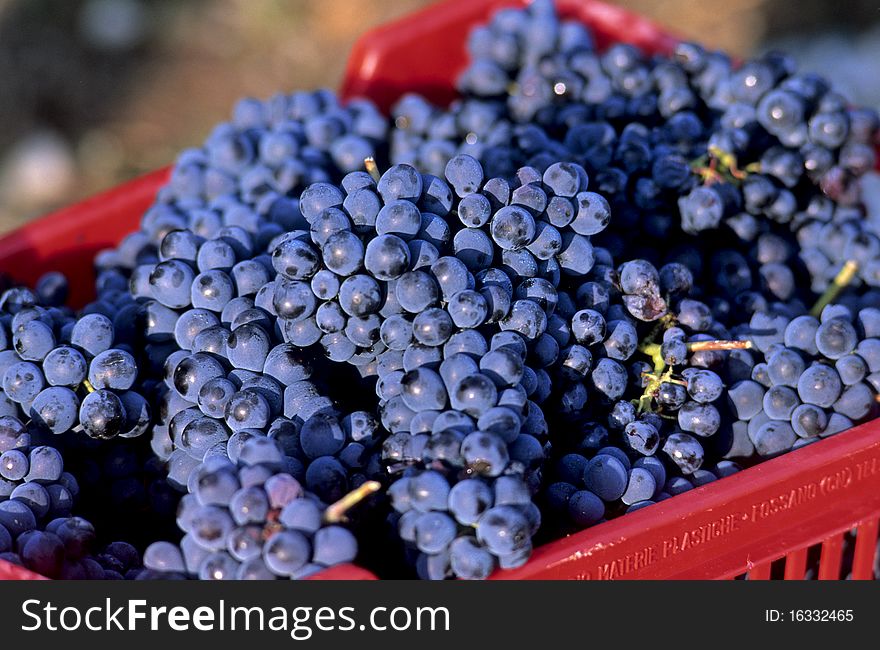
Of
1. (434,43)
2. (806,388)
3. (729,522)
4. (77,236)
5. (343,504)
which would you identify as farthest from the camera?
(434,43)

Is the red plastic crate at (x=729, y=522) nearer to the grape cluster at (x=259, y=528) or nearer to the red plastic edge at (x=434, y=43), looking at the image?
the grape cluster at (x=259, y=528)

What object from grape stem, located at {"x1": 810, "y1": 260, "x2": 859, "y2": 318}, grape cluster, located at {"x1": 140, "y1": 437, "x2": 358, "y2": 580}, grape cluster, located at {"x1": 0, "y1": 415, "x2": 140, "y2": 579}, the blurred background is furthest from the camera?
the blurred background

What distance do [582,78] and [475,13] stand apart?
38 centimetres

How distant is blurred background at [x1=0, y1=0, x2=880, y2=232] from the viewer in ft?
9.72

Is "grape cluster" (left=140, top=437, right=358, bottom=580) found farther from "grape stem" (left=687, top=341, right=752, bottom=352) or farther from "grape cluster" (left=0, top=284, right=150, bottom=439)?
"grape stem" (left=687, top=341, right=752, bottom=352)

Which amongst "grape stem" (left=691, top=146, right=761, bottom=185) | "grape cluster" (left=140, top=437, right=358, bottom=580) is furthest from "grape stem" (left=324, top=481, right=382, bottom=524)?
"grape stem" (left=691, top=146, right=761, bottom=185)

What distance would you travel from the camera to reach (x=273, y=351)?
116cm

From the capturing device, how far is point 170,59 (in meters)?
3.29

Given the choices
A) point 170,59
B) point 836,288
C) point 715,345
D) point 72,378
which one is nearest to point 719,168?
point 836,288

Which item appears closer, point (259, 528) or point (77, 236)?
point (259, 528)

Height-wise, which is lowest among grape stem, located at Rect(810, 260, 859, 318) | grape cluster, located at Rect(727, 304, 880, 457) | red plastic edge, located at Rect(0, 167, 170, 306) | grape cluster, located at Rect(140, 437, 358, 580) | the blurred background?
grape cluster, located at Rect(140, 437, 358, 580)

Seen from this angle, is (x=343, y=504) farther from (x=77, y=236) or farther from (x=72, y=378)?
(x=77, y=236)

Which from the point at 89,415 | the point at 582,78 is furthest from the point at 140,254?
the point at 582,78
